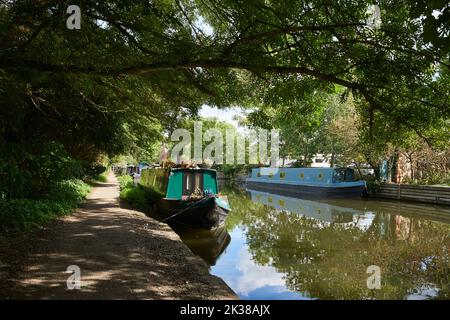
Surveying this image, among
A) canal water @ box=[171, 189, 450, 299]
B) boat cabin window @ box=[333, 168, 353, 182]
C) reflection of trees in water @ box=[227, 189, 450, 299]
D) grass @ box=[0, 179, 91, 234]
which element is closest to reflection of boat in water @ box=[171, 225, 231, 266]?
canal water @ box=[171, 189, 450, 299]

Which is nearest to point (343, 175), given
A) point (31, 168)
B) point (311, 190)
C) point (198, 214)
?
point (311, 190)

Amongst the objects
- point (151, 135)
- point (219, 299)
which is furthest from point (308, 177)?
point (219, 299)

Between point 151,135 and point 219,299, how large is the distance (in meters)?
11.8

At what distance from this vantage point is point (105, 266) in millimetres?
5887

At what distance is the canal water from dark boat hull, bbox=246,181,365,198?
23.0 ft

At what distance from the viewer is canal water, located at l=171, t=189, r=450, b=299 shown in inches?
285

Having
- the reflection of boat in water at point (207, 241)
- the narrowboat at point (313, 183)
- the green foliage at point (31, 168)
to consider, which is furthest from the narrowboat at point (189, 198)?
the narrowboat at point (313, 183)

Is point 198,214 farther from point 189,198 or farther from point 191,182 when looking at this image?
point 191,182

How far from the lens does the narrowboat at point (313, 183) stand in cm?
2477

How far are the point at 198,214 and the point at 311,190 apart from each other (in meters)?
17.0

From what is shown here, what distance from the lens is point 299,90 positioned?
6738mm

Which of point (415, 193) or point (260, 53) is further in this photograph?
point (415, 193)

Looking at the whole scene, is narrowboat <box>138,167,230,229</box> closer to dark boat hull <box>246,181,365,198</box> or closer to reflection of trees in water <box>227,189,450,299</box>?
reflection of trees in water <box>227,189,450,299</box>

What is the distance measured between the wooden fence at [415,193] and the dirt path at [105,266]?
16253 mm
